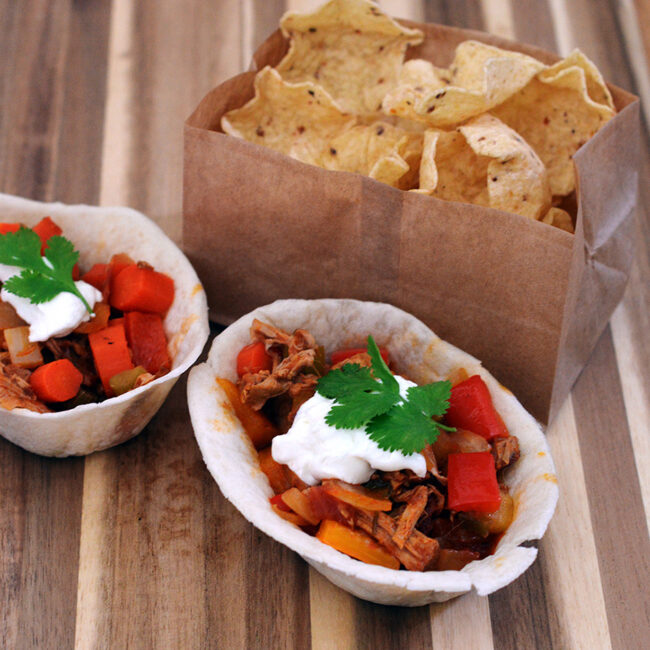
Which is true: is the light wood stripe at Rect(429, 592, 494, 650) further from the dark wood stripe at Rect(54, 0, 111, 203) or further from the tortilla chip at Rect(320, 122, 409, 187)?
the dark wood stripe at Rect(54, 0, 111, 203)

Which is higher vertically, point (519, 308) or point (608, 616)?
point (519, 308)

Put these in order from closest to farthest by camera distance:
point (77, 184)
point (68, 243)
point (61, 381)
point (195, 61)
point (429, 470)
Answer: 1. point (429, 470)
2. point (61, 381)
3. point (68, 243)
4. point (77, 184)
5. point (195, 61)

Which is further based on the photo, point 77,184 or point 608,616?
point 77,184

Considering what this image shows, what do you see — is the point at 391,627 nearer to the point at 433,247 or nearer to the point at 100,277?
the point at 433,247

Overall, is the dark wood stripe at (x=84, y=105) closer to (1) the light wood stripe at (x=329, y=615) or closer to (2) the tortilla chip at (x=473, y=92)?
(2) the tortilla chip at (x=473, y=92)

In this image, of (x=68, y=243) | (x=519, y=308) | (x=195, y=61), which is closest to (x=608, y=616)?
(x=519, y=308)

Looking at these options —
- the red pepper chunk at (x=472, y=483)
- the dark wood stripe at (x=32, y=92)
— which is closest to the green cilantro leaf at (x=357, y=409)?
the red pepper chunk at (x=472, y=483)

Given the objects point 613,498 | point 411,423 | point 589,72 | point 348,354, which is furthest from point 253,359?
point 589,72

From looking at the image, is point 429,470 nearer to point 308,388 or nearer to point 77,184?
point 308,388

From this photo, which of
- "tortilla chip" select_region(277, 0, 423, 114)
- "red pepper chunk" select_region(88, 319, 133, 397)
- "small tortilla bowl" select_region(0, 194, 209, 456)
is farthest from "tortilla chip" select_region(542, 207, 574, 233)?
"red pepper chunk" select_region(88, 319, 133, 397)
